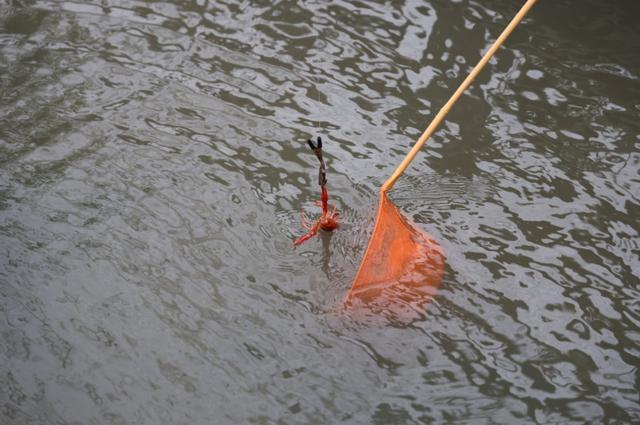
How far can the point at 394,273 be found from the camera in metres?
4.23

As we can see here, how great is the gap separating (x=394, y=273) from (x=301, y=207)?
33.2 inches

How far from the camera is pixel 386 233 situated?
13.9 ft

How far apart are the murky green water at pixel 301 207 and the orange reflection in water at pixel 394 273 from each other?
3.9 inches

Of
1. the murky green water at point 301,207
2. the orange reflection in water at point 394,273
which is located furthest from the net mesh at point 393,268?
the murky green water at point 301,207

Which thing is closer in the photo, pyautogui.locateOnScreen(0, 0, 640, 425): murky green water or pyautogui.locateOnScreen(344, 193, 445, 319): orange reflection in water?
pyautogui.locateOnScreen(0, 0, 640, 425): murky green water

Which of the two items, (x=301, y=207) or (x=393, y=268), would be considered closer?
(x=393, y=268)

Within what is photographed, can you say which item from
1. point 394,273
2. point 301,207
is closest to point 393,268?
point 394,273

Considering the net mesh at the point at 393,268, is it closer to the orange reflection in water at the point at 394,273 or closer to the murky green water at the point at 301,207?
the orange reflection in water at the point at 394,273

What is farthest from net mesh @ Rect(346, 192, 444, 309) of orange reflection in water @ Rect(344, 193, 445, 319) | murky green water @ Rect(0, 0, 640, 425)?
murky green water @ Rect(0, 0, 640, 425)

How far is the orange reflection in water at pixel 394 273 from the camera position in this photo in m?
4.11

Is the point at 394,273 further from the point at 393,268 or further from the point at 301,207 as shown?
the point at 301,207

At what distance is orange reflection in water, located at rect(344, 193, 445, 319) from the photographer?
13.5 ft

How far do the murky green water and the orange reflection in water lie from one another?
98 millimetres

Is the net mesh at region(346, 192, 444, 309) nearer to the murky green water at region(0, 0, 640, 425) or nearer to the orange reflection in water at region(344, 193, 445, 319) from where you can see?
the orange reflection in water at region(344, 193, 445, 319)
